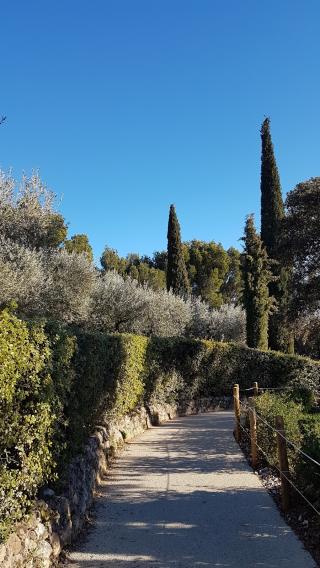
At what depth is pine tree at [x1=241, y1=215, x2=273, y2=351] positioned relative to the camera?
93.9 feet

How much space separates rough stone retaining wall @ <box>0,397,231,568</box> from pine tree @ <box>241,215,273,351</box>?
1833 cm

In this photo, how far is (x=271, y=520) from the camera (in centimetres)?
633

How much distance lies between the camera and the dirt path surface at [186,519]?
204 inches

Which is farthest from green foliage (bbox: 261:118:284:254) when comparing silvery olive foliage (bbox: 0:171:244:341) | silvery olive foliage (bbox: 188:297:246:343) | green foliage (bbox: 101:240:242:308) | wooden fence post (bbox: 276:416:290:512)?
wooden fence post (bbox: 276:416:290:512)

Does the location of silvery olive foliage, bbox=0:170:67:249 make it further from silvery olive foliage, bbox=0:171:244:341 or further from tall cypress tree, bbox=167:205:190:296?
tall cypress tree, bbox=167:205:190:296

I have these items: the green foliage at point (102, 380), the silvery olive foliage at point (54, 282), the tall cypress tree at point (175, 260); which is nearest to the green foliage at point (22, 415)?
the green foliage at point (102, 380)

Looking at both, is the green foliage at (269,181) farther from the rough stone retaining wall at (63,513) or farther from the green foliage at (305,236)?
the rough stone retaining wall at (63,513)

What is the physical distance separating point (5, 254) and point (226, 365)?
11140 millimetres

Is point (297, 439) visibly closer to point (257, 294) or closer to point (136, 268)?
point (257, 294)

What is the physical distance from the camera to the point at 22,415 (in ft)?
16.0

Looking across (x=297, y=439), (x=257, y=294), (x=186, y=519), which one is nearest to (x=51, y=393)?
(x=186, y=519)

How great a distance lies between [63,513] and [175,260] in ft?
95.1

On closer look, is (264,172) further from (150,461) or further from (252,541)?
(252,541)

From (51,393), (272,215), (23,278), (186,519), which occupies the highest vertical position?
(272,215)
